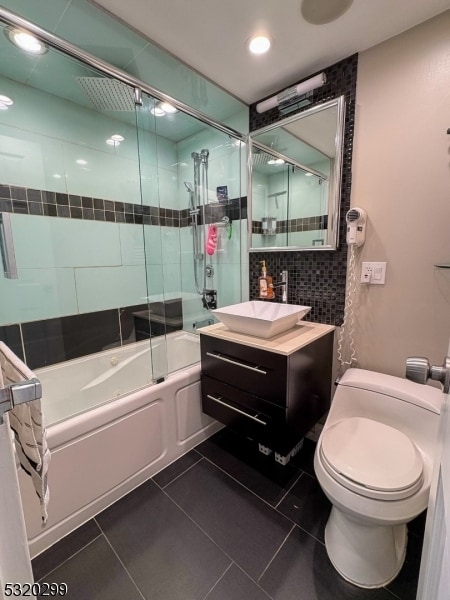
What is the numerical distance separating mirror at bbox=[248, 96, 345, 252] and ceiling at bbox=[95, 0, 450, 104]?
26cm

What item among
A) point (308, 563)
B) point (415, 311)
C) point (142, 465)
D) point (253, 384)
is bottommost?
point (308, 563)

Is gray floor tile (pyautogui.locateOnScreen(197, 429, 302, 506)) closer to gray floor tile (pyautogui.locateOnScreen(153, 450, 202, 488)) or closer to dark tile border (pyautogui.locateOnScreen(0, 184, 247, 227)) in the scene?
gray floor tile (pyautogui.locateOnScreen(153, 450, 202, 488))

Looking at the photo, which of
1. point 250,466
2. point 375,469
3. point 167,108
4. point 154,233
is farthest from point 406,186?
point 250,466

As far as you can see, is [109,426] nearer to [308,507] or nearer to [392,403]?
[308,507]

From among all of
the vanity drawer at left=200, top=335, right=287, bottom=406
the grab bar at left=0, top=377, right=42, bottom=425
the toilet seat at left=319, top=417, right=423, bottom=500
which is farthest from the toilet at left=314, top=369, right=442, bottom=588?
the grab bar at left=0, top=377, right=42, bottom=425

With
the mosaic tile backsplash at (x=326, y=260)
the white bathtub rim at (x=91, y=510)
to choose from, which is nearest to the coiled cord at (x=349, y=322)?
the mosaic tile backsplash at (x=326, y=260)

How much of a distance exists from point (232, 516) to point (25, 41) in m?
2.55

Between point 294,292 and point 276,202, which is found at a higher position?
point 276,202

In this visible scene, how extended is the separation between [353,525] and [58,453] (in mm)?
1283

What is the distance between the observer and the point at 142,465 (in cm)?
150

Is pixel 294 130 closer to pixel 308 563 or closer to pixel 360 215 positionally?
pixel 360 215

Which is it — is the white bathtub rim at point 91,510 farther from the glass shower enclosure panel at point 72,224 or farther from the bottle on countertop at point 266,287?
the bottle on countertop at point 266,287

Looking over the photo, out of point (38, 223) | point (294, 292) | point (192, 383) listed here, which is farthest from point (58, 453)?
point (294, 292)

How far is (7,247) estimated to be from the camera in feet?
5.33
